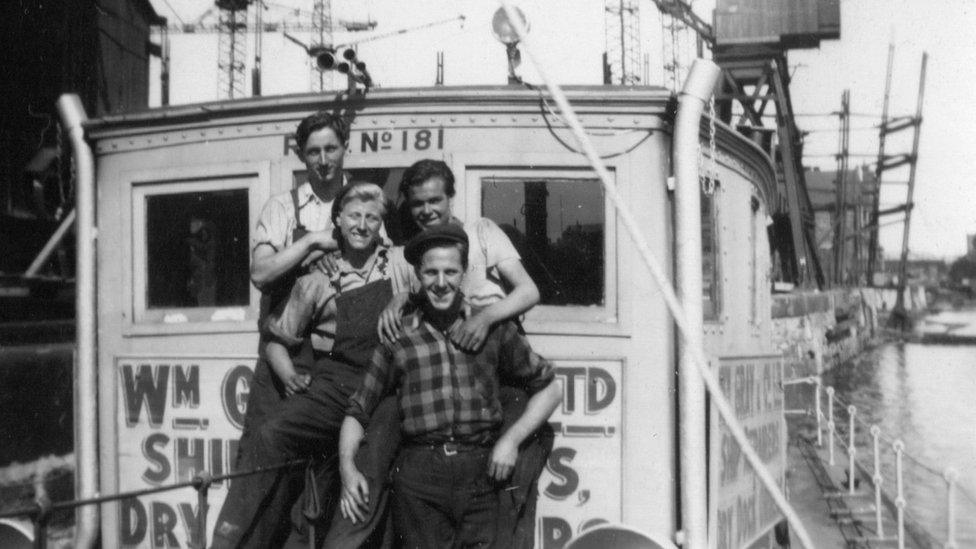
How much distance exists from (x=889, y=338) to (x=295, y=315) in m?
41.8

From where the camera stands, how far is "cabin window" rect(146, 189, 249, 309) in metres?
4.16

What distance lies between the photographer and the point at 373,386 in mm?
2934

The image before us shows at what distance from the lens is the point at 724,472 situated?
4.34 m

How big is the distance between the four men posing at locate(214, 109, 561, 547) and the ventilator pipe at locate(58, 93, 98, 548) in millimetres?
1216

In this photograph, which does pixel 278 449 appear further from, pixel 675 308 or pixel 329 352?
pixel 675 308

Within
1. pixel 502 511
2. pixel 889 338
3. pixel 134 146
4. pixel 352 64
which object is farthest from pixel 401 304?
pixel 889 338

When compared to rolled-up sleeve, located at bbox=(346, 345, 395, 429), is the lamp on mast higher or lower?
higher

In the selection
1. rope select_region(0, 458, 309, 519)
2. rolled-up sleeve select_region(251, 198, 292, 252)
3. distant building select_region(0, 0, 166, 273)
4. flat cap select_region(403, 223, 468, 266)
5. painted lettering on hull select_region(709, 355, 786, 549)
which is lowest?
painted lettering on hull select_region(709, 355, 786, 549)

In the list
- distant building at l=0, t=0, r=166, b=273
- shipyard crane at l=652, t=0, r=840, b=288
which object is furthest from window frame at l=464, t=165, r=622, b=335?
shipyard crane at l=652, t=0, r=840, b=288

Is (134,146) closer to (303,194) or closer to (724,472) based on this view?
(303,194)

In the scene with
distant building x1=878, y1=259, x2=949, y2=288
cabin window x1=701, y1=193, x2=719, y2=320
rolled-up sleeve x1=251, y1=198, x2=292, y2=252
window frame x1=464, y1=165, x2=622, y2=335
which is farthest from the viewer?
distant building x1=878, y1=259, x2=949, y2=288

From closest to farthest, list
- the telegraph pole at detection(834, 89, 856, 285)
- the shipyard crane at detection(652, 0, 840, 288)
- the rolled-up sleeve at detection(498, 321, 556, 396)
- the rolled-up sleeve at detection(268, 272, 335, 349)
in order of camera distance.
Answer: the rolled-up sleeve at detection(498, 321, 556, 396) → the rolled-up sleeve at detection(268, 272, 335, 349) → the shipyard crane at detection(652, 0, 840, 288) → the telegraph pole at detection(834, 89, 856, 285)

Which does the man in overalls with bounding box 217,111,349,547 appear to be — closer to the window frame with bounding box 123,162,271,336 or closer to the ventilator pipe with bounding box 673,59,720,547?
the window frame with bounding box 123,162,271,336

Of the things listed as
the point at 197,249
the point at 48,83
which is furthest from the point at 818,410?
the point at 48,83
